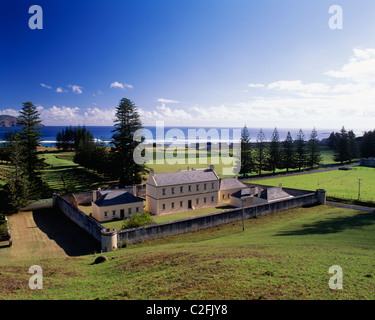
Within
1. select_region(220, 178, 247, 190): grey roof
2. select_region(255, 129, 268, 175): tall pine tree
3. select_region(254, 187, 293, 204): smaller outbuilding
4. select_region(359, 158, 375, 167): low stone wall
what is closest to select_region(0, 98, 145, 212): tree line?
select_region(220, 178, 247, 190): grey roof

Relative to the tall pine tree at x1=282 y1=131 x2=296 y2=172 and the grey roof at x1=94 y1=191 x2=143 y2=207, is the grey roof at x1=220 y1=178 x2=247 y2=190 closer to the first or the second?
the grey roof at x1=94 y1=191 x2=143 y2=207

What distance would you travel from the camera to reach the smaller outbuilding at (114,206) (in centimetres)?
3175

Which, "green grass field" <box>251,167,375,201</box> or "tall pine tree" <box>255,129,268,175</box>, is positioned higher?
"tall pine tree" <box>255,129,268,175</box>

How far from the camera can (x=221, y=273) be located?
11.4 metres

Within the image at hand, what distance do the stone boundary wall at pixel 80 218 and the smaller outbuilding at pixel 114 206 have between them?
303 centimetres

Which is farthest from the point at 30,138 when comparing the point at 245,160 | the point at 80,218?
the point at 245,160

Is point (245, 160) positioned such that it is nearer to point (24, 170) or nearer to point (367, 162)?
point (367, 162)

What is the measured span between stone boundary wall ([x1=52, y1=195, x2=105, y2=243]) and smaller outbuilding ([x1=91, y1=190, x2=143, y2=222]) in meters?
3.03

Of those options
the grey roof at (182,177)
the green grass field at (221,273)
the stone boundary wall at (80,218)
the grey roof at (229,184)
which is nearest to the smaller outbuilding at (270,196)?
the grey roof at (229,184)

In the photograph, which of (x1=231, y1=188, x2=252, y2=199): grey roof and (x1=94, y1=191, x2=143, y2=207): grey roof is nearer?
(x1=94, y1=191, x2=143, y2=207): grey roof

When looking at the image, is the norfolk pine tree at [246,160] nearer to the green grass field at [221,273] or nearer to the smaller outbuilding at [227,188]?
the smaller outbuilding at [227,188]

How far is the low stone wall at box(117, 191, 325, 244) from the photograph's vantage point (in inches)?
912
